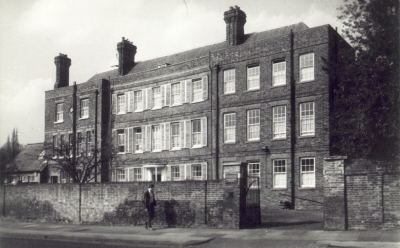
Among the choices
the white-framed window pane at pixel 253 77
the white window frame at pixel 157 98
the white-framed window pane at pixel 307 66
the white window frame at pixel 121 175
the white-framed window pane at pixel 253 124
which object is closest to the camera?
the white-framed window pane at pixel 307 66

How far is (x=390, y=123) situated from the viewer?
1752cm

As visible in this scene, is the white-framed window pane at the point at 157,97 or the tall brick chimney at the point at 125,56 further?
the tall brick chimney at the point at 125,56

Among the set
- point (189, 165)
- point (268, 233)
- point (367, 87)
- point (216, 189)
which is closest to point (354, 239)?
point (268, 233)

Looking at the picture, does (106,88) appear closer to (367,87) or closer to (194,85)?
(194,85)

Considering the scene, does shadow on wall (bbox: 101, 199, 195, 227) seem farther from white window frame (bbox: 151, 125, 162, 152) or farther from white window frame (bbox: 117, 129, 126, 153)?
white window frame (bbox: 117, 129, 126, 153)

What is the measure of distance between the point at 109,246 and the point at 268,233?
213 inches

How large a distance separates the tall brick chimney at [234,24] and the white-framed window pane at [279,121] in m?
6.55

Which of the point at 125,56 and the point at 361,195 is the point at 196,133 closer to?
the point at 125,56

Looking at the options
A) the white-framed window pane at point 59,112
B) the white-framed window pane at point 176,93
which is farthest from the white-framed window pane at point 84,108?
the white-framed window pane at point 176,93

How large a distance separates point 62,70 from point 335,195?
34790 millimetres

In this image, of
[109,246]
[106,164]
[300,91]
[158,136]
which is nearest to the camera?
[109,246]

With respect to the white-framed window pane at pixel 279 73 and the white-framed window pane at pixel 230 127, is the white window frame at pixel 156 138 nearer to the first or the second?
the white-framed window pane at pixel 230 127

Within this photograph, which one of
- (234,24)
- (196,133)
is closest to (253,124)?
(196,133)

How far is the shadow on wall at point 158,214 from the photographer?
18203 mm
